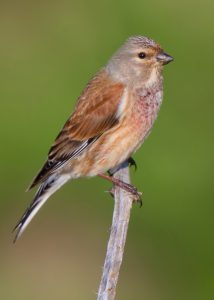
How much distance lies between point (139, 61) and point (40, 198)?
3.90 ft

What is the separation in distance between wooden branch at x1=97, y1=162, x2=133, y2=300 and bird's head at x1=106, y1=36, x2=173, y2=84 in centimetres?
94

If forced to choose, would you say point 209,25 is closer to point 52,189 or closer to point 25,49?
point 25,49

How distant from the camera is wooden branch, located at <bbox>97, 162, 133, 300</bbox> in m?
6.84

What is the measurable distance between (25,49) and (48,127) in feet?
5.58

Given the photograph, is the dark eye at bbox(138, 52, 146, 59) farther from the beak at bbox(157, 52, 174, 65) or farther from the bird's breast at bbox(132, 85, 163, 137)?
the bird's breast at bbox(132, 85, 163, 137)

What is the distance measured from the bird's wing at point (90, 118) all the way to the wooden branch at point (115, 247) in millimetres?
620

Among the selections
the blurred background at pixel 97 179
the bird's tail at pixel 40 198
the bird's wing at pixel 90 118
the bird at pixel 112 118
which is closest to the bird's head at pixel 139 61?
the bird at pixel 112 118

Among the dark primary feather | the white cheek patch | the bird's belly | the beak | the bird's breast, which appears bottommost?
the dark primary feather

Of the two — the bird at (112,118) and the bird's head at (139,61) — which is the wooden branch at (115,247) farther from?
the bird's head at (139,61)

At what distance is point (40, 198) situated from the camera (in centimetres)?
835

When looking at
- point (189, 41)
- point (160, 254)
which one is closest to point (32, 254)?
point (160, 254)

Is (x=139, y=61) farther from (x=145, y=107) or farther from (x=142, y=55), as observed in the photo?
(x=145, y=107)

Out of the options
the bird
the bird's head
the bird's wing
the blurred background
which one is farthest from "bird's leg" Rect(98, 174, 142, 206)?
the blurred background

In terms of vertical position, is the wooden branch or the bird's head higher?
the bird's head
